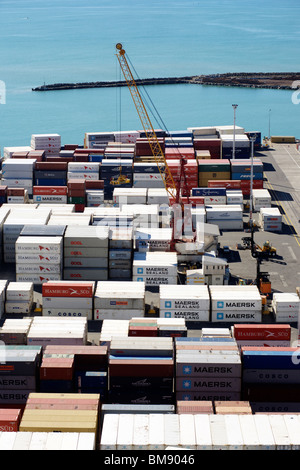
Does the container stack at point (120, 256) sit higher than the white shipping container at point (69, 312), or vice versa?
the container stack at point (120, 256)

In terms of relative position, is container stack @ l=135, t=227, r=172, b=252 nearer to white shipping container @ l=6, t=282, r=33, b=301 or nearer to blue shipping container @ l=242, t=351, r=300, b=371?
white shipping container @ l=6, t=282, r=33, b=301

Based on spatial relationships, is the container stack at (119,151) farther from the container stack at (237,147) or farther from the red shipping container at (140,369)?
the red shipping container at (140,369)

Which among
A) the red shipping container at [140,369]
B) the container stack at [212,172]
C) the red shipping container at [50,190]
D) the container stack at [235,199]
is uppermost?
the container stack at [212,172]

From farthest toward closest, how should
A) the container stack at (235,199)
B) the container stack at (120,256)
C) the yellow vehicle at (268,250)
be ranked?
the container stack at (235,199), the yellow vehicle at (268,250), the container stack at (120,256)

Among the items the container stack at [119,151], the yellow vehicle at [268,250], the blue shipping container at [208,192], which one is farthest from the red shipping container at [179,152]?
the yellow vehicle at [268,250]

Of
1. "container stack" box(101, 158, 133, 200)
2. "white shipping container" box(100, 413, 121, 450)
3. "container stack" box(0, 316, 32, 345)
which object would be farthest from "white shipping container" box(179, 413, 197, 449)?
"container stack" box(101, 158, 133, 200)

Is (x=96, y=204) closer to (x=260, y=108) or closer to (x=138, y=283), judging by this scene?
(x=138, y=283)

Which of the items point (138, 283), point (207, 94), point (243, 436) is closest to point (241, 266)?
point (138, 283)
